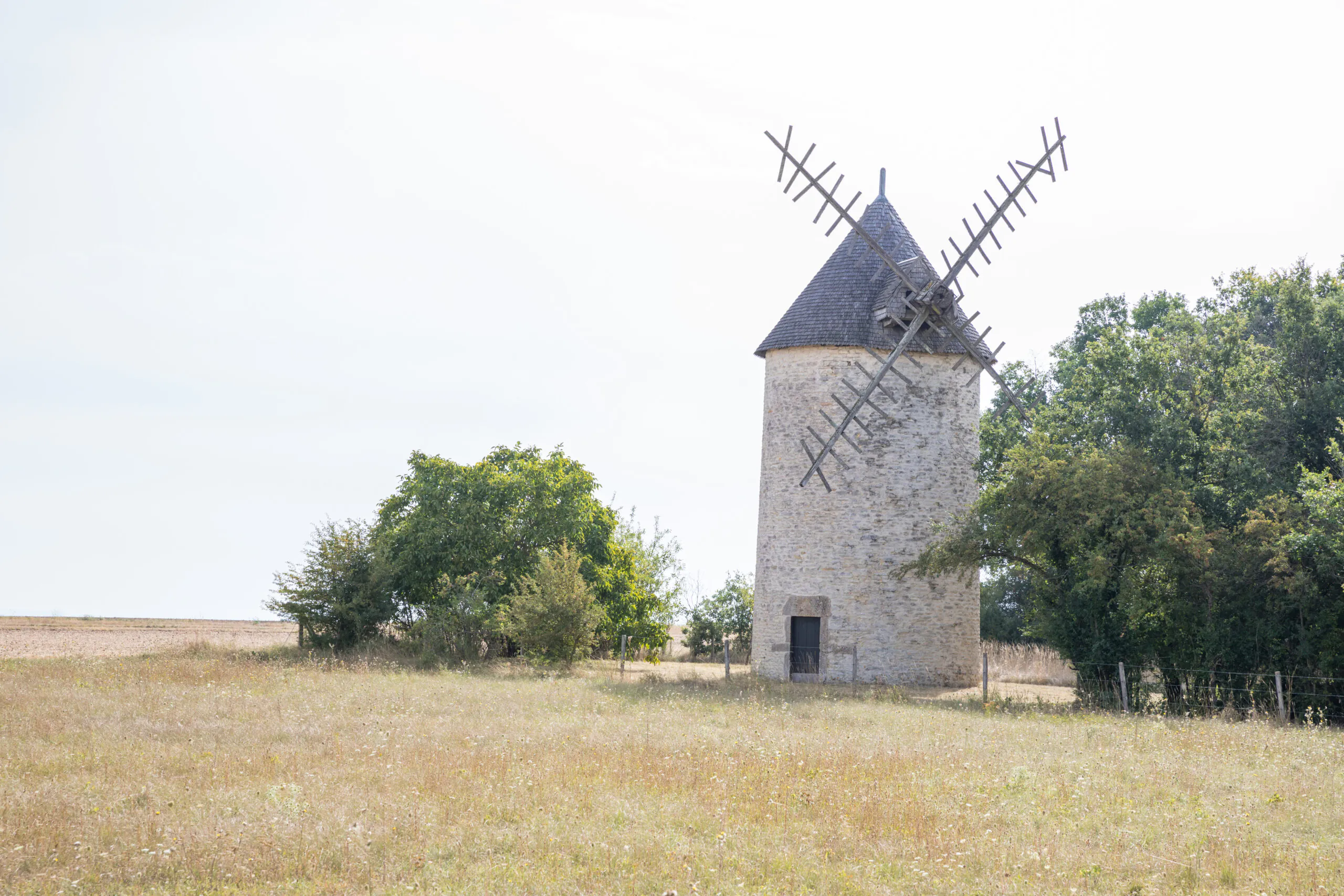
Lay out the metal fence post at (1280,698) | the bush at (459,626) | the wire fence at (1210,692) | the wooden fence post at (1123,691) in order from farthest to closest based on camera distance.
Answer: the bush at (459,626) → the wooden fence post at (1123,691) → the wire fence at (1210,692) → the metal fence post at (1280,698)

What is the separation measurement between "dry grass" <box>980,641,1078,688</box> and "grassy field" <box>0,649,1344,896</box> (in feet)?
40.5

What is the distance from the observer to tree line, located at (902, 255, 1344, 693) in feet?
62.6

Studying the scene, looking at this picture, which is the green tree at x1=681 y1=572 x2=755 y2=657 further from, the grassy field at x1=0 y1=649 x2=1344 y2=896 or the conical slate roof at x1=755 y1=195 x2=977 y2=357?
the grassy field at x1=0 y1=649 x2=1344 y2=896

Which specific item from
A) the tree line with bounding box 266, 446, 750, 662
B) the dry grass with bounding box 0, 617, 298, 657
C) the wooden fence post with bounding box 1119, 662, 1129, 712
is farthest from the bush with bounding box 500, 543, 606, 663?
the wooden fence post with bounding box 1119, 662, 1129, 712

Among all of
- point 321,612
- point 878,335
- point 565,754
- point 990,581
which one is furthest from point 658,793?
point 990,581

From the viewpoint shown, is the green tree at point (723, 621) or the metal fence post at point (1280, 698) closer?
the metal fence post at point (1280, 698)

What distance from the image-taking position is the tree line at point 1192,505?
752 inches

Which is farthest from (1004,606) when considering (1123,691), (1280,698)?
(1280,698)

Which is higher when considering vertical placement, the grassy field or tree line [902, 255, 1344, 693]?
tree line [902, 255, 1344, 693]

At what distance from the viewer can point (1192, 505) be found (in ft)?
66.5

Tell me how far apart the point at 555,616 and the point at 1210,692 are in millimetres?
13736

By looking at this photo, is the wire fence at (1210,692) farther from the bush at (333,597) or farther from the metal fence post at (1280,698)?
the bush at (333,597)

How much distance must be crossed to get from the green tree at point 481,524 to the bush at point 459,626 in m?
0.54

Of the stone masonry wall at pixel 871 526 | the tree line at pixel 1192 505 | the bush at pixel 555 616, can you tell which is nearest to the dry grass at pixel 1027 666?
the stone masonry wall at pixel 871 526
